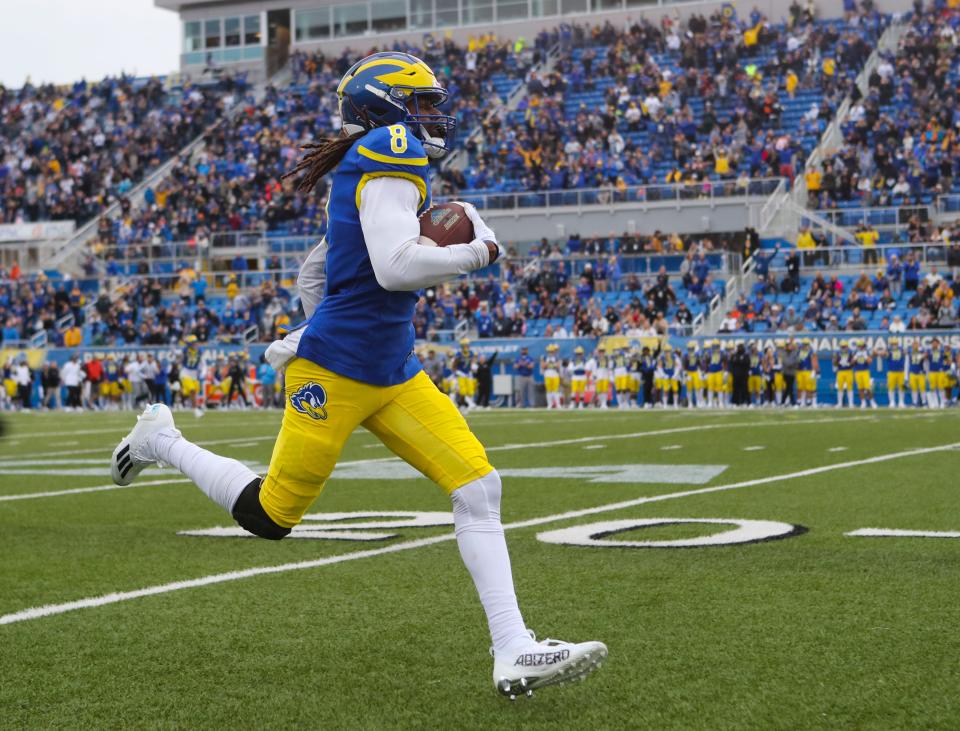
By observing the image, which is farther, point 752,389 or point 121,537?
point 752,389

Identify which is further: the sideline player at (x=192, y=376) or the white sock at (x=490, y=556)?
the sideline player at (x=192, y=376)

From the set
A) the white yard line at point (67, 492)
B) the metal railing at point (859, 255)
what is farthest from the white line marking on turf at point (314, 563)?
the metal railing at point (859, 255)

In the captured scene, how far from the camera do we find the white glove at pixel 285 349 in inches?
160

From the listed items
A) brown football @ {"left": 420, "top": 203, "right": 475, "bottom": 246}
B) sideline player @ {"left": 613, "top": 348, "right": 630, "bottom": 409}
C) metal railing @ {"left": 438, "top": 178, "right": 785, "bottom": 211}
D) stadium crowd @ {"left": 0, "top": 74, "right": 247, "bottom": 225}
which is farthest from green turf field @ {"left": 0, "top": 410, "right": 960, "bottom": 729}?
stadium crowd @ {"left": 0, "top": 74, "right": 247, "bottom": 225}

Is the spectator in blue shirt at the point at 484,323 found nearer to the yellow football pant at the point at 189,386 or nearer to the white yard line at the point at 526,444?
the yellow football pant at the point at 189,386

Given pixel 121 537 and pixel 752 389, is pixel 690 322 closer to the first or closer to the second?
pixel 752 389

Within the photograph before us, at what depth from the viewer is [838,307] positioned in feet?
88.0

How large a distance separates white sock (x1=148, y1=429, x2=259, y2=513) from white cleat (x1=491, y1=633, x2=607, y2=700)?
114cm

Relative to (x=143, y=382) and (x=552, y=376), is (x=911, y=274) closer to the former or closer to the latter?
(x=552, y=376)

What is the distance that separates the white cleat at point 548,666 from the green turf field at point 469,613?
0.08 meters

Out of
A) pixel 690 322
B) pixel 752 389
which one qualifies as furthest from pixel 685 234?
pixel 752 389

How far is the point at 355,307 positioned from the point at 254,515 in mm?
742

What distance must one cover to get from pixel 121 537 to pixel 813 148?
27.2 m

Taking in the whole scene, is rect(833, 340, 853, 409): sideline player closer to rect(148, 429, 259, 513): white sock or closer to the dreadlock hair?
rect(148, 429, 259, 513): white sock
